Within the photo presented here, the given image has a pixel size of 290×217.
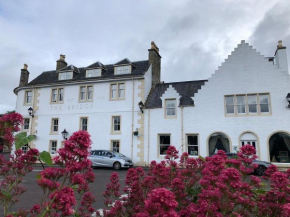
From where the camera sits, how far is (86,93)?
961 inches

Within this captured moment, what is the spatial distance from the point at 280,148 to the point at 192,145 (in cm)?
664

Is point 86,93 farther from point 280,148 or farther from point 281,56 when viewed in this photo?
point 281,56

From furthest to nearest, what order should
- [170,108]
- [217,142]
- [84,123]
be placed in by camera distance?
[84,123] < [170,108] < [217,142]

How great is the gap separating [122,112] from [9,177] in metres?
19.7

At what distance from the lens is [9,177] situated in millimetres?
2896

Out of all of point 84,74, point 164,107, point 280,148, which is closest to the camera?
point 280,148

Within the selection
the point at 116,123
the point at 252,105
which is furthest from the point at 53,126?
the point at 252,105

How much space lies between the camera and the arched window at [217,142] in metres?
19.2

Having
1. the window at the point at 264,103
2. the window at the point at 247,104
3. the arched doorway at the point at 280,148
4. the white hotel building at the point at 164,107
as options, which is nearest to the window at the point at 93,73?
the white hotel building at the point at 164,107

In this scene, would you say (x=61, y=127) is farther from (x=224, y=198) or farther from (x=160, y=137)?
(x=224, y=198)

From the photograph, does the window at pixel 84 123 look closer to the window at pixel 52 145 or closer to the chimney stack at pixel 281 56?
the window at pixel 52 145

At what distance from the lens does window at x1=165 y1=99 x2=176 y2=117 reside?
21.1m

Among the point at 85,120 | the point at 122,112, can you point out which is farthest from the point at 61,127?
the point at 122,112

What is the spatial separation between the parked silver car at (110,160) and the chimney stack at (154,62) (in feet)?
28.0
